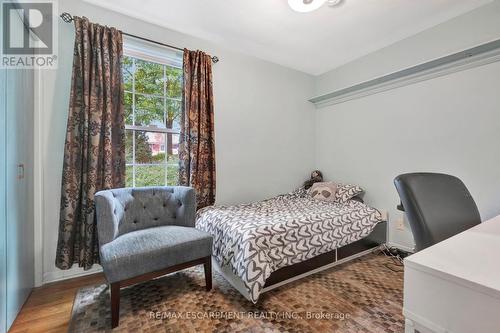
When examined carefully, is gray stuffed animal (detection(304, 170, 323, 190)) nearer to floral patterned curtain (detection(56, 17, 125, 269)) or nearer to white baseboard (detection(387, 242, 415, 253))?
white baseboard (detection(387, 242, 415, 253))

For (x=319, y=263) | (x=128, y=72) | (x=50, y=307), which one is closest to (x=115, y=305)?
(x=50, y=307)

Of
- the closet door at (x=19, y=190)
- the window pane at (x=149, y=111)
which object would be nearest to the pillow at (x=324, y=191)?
the window pane at (x=149, y=111)

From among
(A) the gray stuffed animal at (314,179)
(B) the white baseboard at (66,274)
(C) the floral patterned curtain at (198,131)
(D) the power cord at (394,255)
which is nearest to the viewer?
(B) the white baseboard at (66,274)

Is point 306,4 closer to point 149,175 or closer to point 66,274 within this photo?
point 149,175

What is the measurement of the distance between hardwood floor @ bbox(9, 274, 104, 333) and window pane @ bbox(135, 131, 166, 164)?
1182mm

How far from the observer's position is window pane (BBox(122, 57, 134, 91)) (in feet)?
7.55

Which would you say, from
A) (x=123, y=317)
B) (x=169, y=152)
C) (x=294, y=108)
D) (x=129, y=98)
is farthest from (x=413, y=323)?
(x=294, y=108)

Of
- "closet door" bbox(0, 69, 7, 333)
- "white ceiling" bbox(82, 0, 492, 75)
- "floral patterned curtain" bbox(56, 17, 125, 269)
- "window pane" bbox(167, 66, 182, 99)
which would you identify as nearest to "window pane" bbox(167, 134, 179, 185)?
"window pane" bbox(167, 66, 182, 99)

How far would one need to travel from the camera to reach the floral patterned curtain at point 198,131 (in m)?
2.44

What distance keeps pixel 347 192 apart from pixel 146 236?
2.37m

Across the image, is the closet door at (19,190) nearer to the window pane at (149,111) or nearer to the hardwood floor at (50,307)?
the hardwood floor at (50,307)

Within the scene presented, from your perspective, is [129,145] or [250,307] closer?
[250,307]

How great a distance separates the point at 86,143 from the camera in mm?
1922

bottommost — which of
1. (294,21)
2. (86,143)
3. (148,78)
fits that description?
(86,143)
